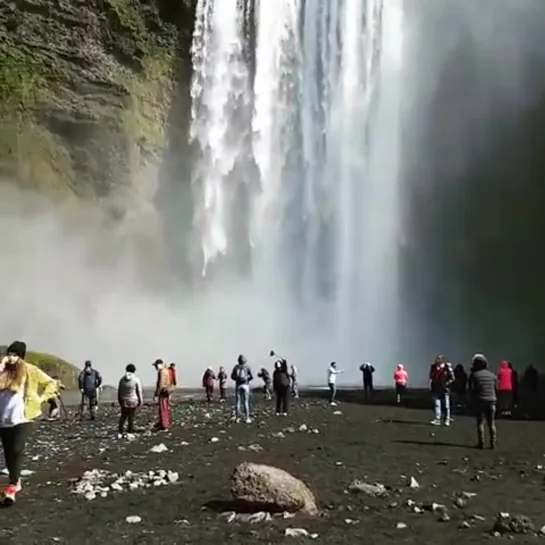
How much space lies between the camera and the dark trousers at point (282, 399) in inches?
918

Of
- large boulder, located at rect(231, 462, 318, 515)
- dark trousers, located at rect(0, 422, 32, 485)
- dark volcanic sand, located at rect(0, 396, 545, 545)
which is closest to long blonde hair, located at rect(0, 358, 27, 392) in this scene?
dark trousers, located at rect(0, 422, 32, 485)

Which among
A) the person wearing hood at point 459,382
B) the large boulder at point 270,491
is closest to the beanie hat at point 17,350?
the large boulder at point 270,491

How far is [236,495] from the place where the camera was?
9352 mm

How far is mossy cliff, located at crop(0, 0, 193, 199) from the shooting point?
208 ft

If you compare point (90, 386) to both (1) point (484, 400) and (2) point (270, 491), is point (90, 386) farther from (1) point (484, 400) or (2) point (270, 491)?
(2) point (270, 491)

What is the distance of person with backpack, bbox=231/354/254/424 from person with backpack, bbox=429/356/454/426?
16.1ft

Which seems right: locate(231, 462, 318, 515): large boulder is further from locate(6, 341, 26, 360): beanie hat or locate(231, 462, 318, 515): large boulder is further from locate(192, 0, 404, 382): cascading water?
locate(192, 0, 404, 382): cascading water

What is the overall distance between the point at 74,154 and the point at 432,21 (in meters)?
30.1

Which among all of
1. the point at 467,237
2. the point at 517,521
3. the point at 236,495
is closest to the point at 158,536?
the point at 236,495

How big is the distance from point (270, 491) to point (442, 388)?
11.6 m

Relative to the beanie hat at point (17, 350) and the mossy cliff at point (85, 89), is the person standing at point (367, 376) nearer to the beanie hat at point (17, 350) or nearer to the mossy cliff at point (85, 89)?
the beanie hat at point (17, 350)

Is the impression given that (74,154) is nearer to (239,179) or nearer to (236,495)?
(239,179)

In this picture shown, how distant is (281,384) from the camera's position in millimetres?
23016

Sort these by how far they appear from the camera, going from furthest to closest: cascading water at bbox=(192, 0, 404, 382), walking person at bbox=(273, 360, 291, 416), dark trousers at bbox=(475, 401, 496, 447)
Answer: cascading water at bbox=(192, 0, 404, 382), walking person at bbox=(273, 360, 291, 416), dark trousers at bbox=(475, 401, 496, 447)
